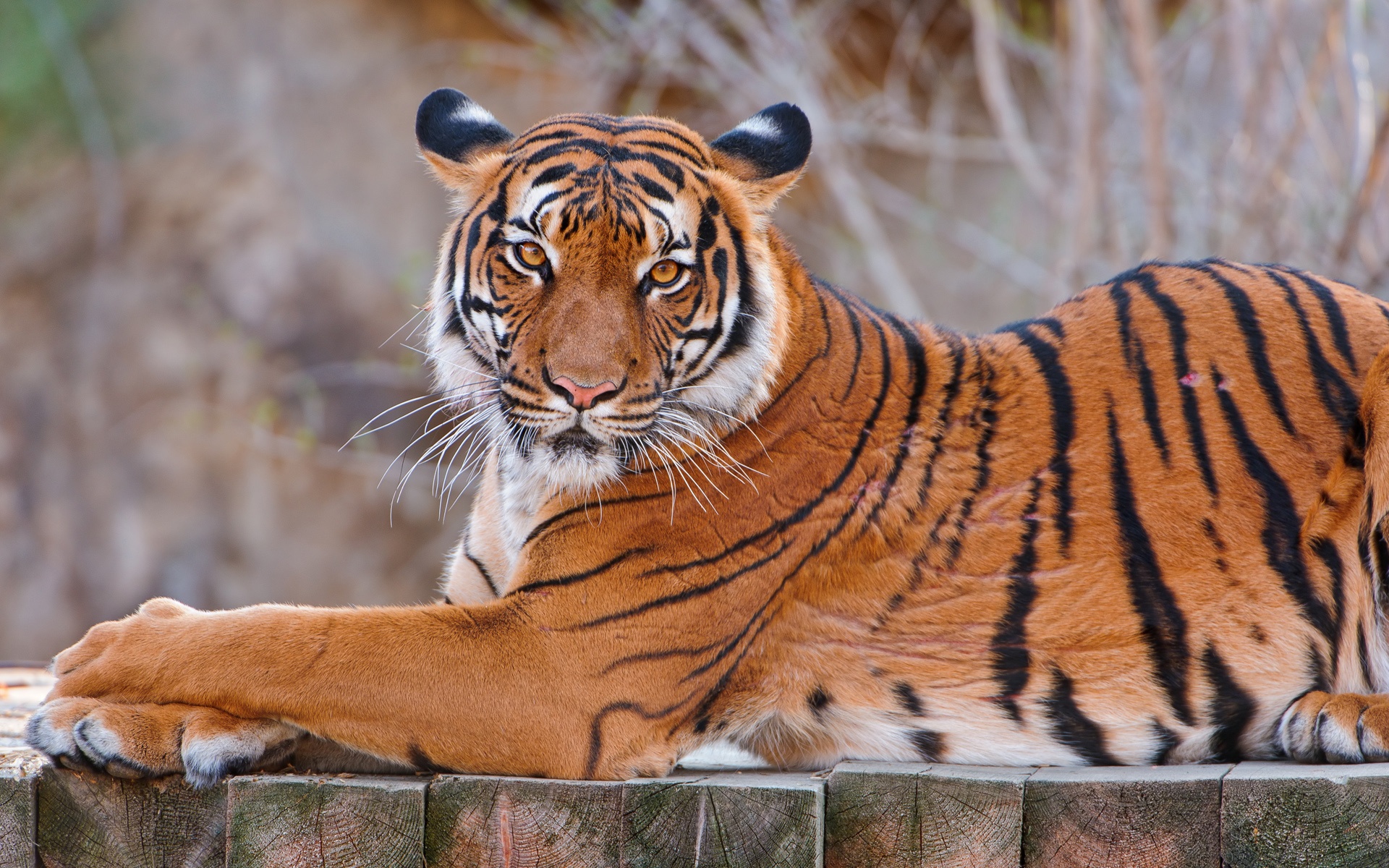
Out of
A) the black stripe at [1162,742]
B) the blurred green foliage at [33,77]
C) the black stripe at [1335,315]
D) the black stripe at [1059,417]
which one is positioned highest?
the blurred green foliage at [33,77]

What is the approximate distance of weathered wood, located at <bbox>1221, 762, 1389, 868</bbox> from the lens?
1910 mm

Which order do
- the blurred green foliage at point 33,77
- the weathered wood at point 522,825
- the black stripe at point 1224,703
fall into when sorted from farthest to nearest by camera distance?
the blurred green foliage at point 33,77 → the black stripe at point 1224,703 → the weathered wood at point 522,825

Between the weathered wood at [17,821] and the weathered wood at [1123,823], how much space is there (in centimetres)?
160

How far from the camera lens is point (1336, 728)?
2369 mm

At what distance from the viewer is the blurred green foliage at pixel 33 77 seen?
8.36m

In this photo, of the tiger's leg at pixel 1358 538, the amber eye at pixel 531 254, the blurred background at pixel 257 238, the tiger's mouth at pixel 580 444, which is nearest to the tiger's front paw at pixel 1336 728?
the tiger's leg at pixel 1358 538

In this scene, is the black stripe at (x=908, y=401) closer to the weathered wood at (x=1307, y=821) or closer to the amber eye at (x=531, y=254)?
the amber eye at (x=531, y=254)

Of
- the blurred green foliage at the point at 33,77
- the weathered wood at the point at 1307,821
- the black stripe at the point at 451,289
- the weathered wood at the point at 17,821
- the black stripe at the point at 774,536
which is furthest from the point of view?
the blurred green foliage at the point at 33,77

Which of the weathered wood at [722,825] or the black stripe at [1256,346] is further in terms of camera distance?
the black stripe at [1256,346]

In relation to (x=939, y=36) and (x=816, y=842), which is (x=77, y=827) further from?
A: (x=939, y=36)

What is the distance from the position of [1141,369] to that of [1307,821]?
1.10 m

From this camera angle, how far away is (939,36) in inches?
359

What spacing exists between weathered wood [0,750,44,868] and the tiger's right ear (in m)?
1.45

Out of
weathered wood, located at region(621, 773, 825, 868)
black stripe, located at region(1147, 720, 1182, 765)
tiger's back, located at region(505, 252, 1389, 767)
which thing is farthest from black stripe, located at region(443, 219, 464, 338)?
black stripe, located at region(1147, 720, 1182, 765)
